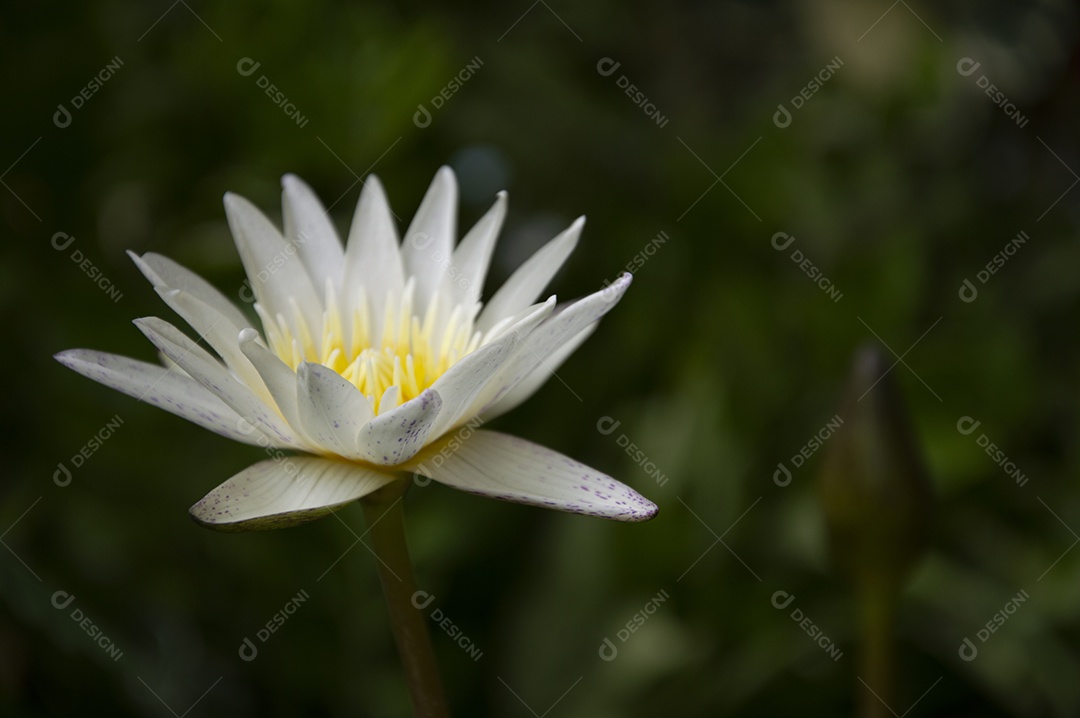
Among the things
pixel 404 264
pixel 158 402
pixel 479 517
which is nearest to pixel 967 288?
pixel 479 517

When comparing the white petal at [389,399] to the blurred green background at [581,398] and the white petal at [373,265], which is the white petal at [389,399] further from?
the blurred green background at [581,398]

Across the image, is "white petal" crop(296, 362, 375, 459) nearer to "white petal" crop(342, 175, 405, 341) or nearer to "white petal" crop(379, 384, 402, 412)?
"white petal" crop(379, 384, 402, 412)

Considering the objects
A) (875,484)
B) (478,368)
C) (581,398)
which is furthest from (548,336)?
(581,398)

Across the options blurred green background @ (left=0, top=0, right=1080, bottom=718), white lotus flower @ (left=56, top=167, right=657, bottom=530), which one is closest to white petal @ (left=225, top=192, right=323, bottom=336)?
white lotus flower @ (left=56, top=167, right=657, bottom=530)

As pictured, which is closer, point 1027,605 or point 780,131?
point 1027,605

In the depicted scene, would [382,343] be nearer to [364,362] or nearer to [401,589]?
[364,362]

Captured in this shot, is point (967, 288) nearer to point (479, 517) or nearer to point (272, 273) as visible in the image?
point (479, 517)
